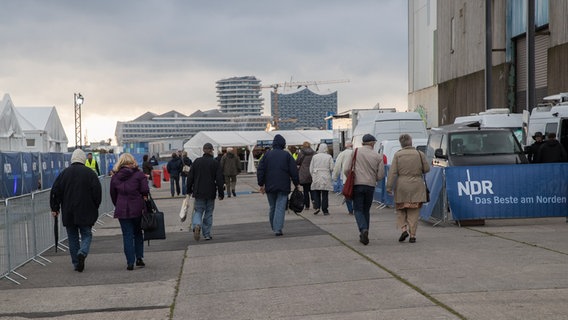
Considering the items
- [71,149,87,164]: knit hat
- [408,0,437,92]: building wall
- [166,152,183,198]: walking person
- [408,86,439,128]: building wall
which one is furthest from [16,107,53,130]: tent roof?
[71,149,87,164]: knit hat

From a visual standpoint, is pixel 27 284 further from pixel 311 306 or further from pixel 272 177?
pixel 272 177

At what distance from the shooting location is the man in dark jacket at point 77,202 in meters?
11.9

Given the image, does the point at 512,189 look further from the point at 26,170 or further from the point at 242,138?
the point at 242,138

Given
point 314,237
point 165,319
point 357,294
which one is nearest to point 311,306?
point 357,294

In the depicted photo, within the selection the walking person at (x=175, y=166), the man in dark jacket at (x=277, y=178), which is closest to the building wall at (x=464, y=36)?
the walking person at (x=175, y=166)

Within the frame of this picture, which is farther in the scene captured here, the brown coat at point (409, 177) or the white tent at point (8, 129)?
the white tent at point (8, 129)

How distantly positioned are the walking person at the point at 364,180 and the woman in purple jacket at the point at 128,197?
137 inches

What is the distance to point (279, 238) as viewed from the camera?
49.8 feet

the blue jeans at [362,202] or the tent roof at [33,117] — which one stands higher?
the tent roof at [33,117]

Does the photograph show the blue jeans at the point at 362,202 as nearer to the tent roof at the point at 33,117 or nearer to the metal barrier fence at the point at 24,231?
the metal barrier fence at the point at 24,231

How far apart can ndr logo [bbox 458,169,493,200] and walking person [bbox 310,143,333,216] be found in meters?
4.50

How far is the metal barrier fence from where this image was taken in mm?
11516

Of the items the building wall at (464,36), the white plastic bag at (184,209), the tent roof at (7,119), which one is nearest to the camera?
the white plastic bag at (184,209)

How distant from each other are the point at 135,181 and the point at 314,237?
13.6 ft
